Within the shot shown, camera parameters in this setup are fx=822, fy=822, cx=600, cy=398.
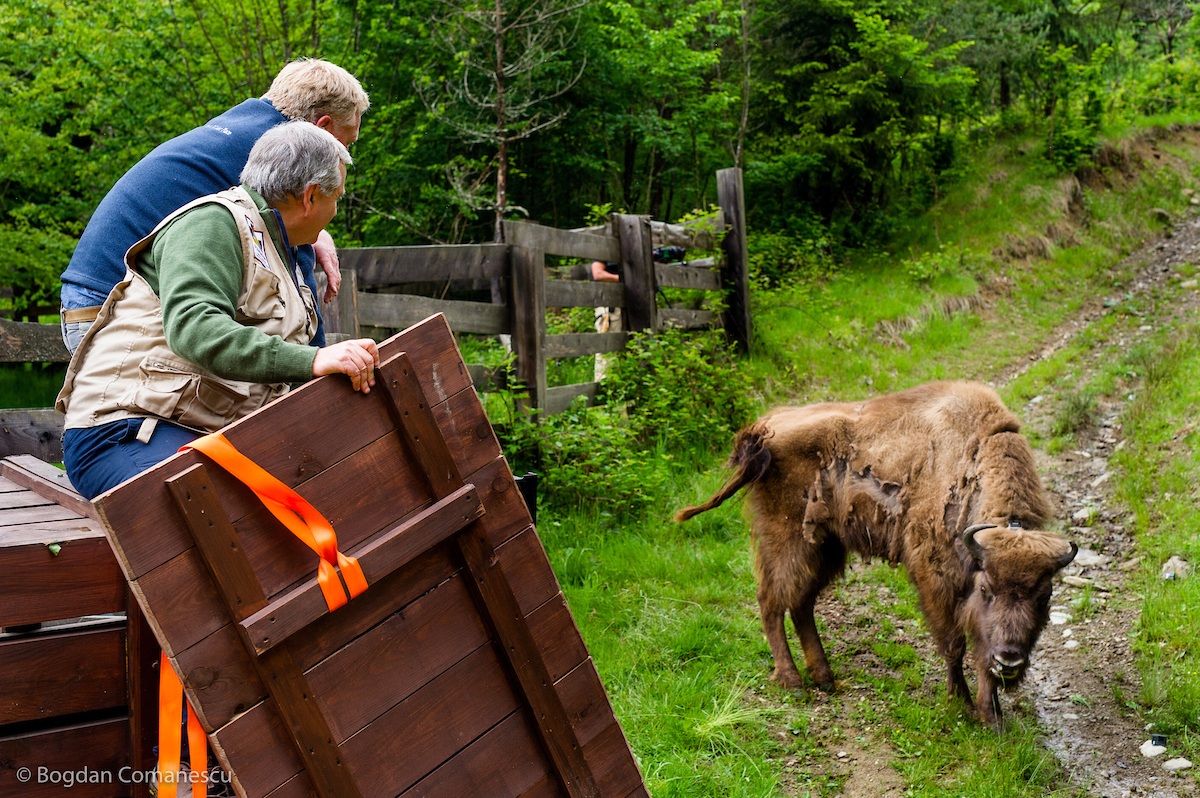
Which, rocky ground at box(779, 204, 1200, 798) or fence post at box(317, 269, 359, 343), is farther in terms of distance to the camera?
fence post at box(317, 269, 359, 343)

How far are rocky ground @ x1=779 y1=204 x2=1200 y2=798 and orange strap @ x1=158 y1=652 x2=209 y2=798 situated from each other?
107 inches

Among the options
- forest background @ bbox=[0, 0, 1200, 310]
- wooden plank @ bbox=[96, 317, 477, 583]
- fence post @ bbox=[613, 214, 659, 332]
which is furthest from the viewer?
forest background @ bbox=[0, 0, 1200, 310]

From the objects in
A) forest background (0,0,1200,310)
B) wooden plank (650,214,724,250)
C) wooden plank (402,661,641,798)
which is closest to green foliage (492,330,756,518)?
wooden plank (650,214,724,250)

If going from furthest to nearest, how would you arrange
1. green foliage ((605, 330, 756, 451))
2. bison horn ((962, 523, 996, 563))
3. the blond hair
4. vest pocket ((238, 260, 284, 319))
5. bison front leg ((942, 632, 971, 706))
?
green foliage ((605, 330, 756, 451)) < bison front leg ((942, 632, 971, 706)) < bison horn ((962, 523, 996, 563)) < the blond hair < vest pocket ((238, 260, 284, 319))

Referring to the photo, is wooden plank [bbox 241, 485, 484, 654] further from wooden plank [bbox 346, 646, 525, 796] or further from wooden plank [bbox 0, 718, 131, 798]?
wooden plank [bbox 0, 718, 131, 798]

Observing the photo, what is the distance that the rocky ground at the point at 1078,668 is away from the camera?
12.5ft

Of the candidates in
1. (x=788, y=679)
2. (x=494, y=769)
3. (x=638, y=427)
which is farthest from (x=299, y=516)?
(x=638, y=427)

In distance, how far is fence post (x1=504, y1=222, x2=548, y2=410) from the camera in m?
6.52

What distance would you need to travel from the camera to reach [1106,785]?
3.68 metres

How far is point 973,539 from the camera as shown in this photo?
4172 millimetres

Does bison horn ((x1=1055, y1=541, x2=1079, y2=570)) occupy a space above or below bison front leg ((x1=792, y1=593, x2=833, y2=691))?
above

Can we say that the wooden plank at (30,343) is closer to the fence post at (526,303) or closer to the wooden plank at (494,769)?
the wooden plank at (494,769)

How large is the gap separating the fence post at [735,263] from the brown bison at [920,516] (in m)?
4.44

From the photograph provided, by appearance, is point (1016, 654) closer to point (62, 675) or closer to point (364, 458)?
point (364, 458)
